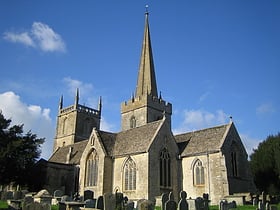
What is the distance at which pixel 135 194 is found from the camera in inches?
1314

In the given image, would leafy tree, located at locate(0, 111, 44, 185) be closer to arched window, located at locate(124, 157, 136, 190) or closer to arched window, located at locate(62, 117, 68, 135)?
arched window, located at locate(124, 157, 136, 190)

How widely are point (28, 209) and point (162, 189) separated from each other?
72.4 feet

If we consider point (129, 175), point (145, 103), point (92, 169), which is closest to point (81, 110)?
point (145, 103)

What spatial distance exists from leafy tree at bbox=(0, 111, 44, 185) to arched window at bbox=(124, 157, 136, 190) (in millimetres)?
10402

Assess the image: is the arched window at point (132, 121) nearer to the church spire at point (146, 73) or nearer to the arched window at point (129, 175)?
the church spire at point (146, 73)

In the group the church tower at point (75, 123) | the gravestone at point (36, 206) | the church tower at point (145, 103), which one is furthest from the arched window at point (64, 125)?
the gravestone at point (36, 206)

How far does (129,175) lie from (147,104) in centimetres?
1599

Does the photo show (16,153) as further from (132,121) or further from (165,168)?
(132,121)

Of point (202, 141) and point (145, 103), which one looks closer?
point (202, 141)

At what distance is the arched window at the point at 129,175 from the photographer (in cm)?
3453

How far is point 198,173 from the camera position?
112ft

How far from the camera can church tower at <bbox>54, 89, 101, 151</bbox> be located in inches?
2279

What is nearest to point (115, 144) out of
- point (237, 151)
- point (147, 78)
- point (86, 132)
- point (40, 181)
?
point (40, 181)

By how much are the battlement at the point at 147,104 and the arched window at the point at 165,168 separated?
14689 millimetres
